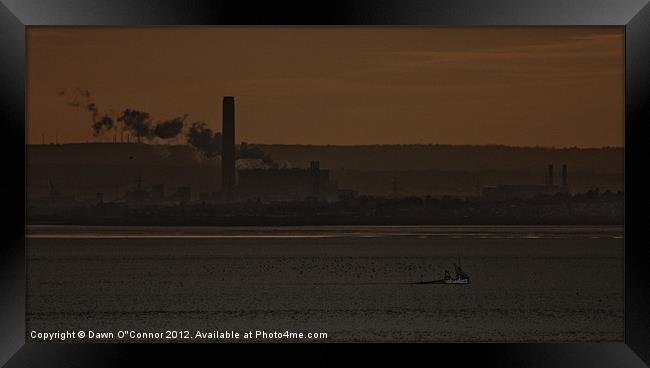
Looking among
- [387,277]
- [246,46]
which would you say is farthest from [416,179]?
[387,277]

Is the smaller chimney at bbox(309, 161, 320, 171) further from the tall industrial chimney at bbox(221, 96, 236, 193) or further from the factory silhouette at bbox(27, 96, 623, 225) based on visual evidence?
the tall industrial chimney at bbox(221, 96, 236, 193)

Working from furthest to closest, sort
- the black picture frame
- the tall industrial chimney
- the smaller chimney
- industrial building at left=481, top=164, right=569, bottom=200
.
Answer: industrial building at left=481, top=164, right=569, bottom=200 < the smaller chimney < the tall industrial chimney < the black picture frame

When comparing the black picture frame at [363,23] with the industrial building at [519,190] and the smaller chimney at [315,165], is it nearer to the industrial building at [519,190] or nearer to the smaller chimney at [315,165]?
the smaller chimney at [315,165]

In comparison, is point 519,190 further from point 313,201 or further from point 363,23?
point 363,23

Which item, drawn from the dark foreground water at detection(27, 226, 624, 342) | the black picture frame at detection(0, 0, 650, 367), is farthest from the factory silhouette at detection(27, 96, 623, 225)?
the black picture frame at detection(0, 0, 650, 367)

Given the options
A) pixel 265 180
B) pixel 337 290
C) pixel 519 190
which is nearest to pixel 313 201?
pixel 265 180

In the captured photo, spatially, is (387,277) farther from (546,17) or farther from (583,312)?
(546,17)
